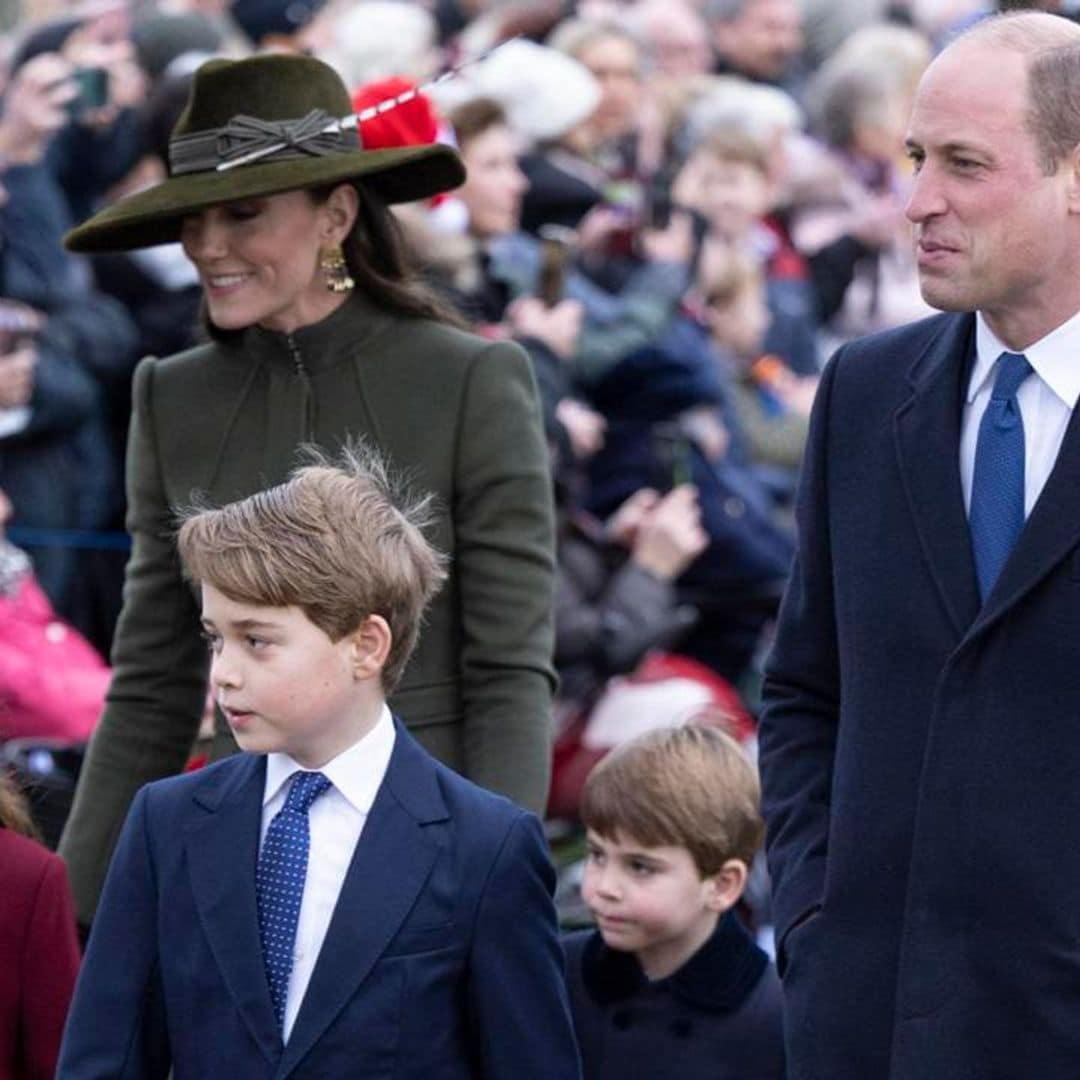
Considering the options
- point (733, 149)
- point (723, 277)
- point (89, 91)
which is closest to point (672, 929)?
point (89, 91)

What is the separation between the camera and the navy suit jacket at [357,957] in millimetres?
3467

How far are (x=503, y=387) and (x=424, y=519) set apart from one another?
0.91 ft

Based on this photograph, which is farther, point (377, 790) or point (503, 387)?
point (503, 387)

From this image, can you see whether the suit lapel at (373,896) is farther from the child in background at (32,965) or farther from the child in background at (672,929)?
the child in background at (672,929)

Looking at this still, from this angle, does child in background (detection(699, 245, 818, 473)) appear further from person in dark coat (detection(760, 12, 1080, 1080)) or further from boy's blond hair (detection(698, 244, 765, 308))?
person in dark coat (detection(760, 12, 1080, 1080))

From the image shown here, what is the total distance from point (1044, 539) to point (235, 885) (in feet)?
3.76

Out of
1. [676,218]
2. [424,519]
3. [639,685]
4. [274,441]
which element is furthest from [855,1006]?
[676,218]

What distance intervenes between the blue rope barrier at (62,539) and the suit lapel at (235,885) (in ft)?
11.0

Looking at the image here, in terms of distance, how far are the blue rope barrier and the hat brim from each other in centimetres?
242

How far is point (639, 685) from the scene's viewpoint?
279 inches

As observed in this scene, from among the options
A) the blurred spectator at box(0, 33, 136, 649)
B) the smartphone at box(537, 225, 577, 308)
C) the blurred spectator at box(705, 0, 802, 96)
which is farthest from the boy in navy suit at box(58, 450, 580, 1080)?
the blurred spectator at box(705, 0, 802, 96)

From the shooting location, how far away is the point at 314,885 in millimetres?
3541

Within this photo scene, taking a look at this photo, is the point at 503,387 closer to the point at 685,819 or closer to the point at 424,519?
the point at 424,519

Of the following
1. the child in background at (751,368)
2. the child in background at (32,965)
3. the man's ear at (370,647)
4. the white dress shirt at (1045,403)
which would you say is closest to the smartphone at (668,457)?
the child in background at (751,368)
